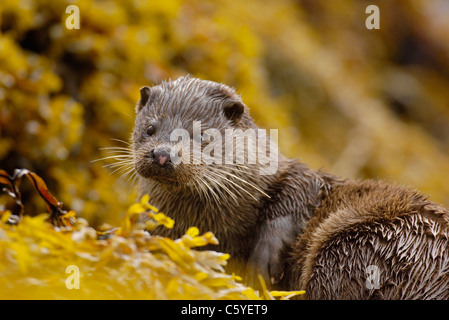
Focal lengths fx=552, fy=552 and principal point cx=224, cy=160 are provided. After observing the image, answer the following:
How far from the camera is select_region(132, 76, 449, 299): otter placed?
2.19 m

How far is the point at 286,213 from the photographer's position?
108 inches

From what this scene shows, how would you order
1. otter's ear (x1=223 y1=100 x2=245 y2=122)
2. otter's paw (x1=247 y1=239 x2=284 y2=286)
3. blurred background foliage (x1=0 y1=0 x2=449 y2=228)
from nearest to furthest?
otter's paw (x1=247 y1=239 x2=284 y2=286) < otter's ear (x1=223 y1=100 x2=245 y2=122) < blurred background foliage (x1=0 y1=0 x2=449 y2=228)

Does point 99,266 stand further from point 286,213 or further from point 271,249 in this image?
point 286,213

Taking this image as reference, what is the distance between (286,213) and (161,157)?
73cm

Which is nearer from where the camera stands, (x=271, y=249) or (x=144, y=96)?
(x=271, y=249)

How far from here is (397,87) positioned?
914cm

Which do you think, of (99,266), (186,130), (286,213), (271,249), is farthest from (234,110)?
(99,266)

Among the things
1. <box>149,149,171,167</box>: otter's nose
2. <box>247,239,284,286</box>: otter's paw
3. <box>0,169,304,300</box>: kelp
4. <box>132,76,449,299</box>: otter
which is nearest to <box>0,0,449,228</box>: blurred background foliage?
<box>132,76,449,299</box>: otter

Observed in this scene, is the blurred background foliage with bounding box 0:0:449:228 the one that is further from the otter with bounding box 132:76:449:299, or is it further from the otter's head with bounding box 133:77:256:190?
the otter's head with bounding box 133:77:256:190

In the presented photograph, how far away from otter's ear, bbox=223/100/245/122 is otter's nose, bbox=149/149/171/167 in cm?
55

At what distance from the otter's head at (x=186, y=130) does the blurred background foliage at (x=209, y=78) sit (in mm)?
1003

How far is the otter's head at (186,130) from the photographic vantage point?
249 centimetres

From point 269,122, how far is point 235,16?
6.61 feet
